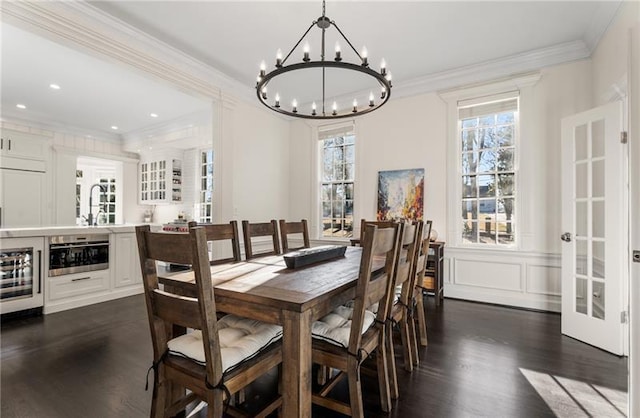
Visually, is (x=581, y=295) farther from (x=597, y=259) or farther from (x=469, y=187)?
(x=469, y=187)

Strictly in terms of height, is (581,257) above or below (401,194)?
below

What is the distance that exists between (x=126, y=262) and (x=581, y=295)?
17.5 ft

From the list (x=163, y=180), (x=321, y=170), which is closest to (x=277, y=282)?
(x=321, y=170)

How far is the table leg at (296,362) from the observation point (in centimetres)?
128

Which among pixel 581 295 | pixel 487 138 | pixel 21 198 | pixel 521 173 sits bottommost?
pixel 581 295

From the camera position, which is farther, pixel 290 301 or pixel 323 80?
pixel 323 80

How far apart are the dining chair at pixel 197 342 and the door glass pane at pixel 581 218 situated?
3.05 metres

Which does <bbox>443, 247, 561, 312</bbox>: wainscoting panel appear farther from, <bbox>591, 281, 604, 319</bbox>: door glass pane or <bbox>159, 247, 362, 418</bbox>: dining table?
<bbox>159, 247, 362, 418</bbox>: dining table

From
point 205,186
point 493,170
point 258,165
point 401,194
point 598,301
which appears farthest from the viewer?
point 205,186

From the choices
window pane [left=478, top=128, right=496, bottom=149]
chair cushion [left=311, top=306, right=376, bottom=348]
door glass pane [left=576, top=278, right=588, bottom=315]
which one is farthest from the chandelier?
door glass pane [left=576, top=278, right=588, bottom=315]

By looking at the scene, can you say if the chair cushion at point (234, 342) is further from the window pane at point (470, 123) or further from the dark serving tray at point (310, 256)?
the window pane at point (470, 123)

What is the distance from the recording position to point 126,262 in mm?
4156

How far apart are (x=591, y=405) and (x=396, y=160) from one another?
3.36 metres

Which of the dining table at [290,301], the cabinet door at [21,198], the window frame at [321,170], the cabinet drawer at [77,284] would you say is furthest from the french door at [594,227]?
the cabinet door at [21,198]
